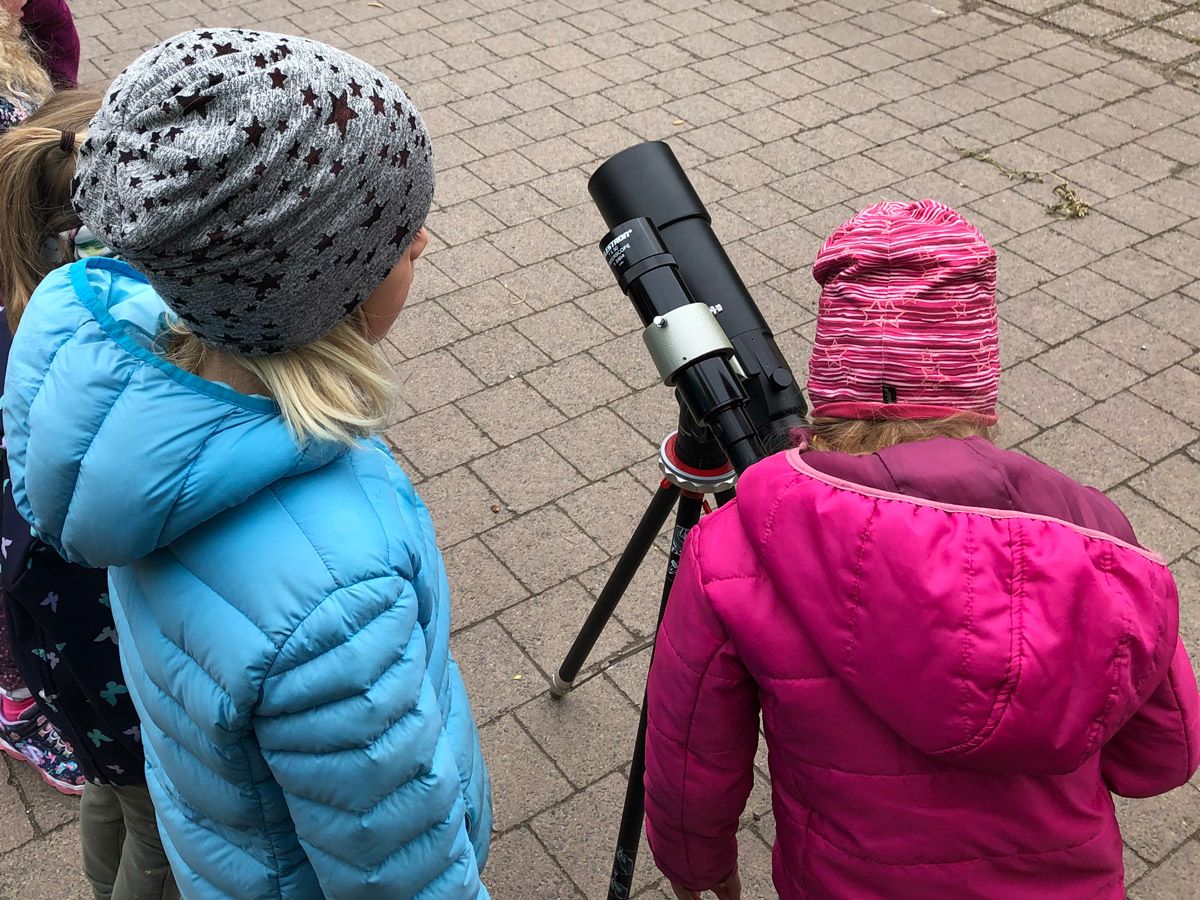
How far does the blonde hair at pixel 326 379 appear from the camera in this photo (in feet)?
4.19

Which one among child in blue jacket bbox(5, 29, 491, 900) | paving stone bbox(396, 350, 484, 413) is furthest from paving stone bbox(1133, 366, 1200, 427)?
child in blue jacket bbox(5, 29, 491, 900)

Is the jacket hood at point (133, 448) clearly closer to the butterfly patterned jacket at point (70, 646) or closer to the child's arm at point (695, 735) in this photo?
the butterfly patterned jacket at point (70, 646)

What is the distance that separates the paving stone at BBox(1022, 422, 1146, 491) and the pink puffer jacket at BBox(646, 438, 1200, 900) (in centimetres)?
202

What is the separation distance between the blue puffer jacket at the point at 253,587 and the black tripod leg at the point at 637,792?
71 centimetres

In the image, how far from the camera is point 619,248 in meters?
1.74

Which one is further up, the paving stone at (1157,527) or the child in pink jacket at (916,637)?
the child in pink jacket at (916,637)

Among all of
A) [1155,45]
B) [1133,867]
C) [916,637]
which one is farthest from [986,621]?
[1155,45]

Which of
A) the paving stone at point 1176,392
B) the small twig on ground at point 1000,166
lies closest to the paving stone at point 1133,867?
the paving stone at point 1176,392

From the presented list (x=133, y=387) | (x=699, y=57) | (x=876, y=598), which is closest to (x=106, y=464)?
(x=133, y=387)

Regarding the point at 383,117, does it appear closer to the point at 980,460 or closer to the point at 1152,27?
the point at 980,460

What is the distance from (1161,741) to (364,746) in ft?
3.35

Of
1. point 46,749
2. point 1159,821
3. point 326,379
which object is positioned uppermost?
point 326,379

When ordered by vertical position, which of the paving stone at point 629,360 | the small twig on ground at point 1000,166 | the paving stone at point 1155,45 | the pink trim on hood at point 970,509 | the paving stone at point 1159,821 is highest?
the pink trim on hood at point 970,509

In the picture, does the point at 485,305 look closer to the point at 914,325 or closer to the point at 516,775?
the point at 516,775
